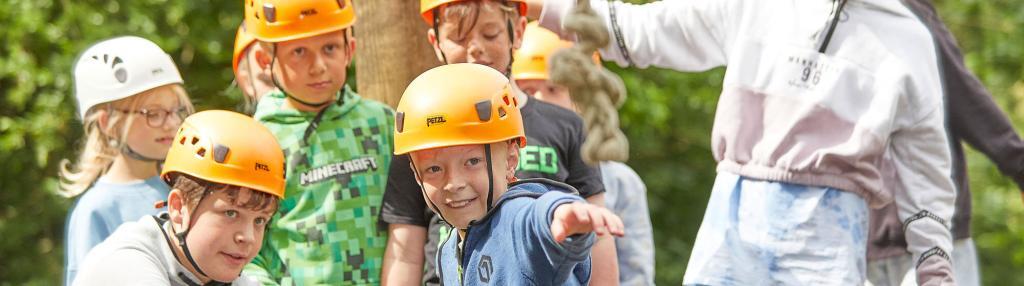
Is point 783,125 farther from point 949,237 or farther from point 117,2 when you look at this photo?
point 117,2

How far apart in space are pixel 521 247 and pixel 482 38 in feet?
4.49

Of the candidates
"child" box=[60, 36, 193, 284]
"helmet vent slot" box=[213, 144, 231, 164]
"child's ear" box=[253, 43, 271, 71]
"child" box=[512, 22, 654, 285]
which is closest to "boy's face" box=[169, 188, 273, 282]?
"helmet vent slot" box=[213, 144, 231, 164]

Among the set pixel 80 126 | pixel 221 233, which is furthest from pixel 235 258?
pixel 80 126

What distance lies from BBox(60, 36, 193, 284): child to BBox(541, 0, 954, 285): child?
1867 mm

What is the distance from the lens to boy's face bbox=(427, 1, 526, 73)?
523cm

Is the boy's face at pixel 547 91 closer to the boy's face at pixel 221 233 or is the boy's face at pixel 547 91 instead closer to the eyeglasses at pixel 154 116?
the eyeglasses at pixel 154 116

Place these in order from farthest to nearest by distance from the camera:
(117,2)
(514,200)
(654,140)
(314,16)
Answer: (654,140) < (117,2) < (314,16) < (514,200)

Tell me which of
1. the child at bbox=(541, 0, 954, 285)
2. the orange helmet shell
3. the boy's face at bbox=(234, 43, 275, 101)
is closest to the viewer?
the child at bbox=(541, 0, 954, 285)

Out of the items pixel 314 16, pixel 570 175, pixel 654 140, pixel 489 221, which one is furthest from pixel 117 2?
pixel 489 221

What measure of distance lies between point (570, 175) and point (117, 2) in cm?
633

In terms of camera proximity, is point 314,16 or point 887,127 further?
point 314,16

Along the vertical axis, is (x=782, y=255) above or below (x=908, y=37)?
below

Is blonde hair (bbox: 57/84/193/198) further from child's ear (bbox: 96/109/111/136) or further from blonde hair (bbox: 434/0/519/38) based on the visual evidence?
blonde hair (bbox: 434/0/519/38)

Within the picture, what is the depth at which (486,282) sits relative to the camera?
4.20 metres
